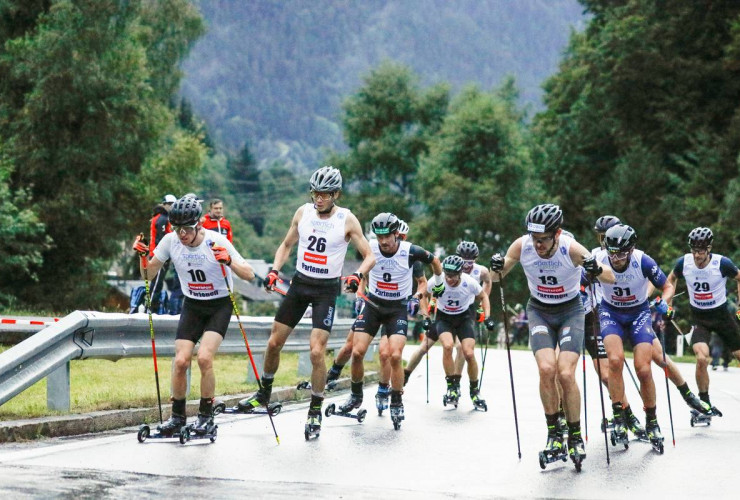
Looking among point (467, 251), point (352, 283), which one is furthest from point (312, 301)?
point (467, 251)

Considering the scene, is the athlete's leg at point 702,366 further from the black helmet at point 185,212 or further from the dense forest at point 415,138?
the dense forest at point 415,138

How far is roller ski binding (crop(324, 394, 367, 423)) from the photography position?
12.5 metres

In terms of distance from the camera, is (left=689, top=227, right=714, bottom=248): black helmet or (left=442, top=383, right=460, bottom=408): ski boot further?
(left=442, top=383, right=460, bottom=408): ski boot

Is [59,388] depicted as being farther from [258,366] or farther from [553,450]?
[258,366]

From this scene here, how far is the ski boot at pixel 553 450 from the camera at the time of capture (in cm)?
911

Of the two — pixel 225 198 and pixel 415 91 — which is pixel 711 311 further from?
pixel 225 198

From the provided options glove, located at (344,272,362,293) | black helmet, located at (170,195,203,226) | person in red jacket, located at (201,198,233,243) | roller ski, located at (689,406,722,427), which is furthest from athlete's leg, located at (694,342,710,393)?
person in red jacket, located at (201,198,233,243)

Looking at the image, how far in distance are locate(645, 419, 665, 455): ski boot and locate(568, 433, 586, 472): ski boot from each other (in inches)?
59.8

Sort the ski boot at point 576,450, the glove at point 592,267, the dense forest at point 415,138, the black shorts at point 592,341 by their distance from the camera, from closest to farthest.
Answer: the ski boot at point 576,450, the glove at point 592,267, the black shorts at point 592,341, the dense forest at point 415,138

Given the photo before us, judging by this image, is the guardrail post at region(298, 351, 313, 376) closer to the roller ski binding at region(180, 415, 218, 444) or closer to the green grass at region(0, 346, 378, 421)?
the green grass at region(0, 346, 378, 421)

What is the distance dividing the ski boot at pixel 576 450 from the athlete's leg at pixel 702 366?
4913 mm

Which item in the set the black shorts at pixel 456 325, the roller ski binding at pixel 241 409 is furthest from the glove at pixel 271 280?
the black shorts at pixel 456 325

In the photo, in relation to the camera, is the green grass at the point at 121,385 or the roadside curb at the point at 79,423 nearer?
the roadside curb at the point at 79,423

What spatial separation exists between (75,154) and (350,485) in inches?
995
